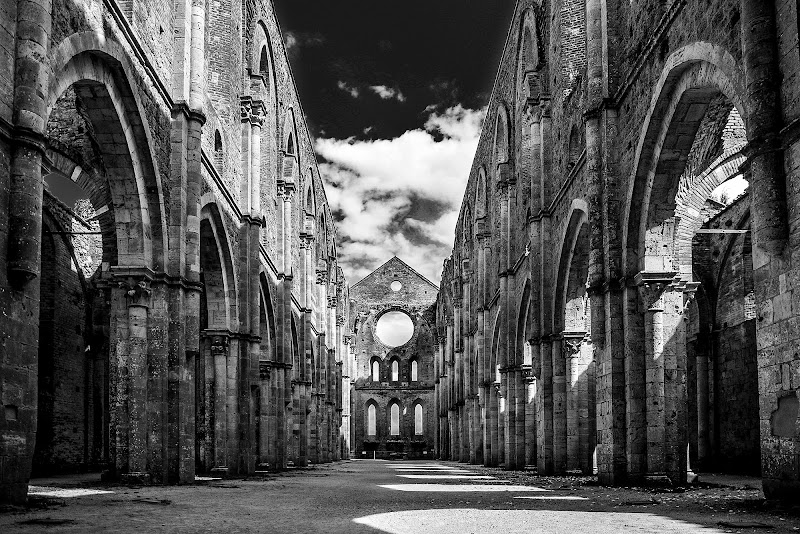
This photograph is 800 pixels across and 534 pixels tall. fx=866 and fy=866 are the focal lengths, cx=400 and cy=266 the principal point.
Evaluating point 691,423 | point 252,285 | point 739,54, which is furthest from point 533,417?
point 739,54

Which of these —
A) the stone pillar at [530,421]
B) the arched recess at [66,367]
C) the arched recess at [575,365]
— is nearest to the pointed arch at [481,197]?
the stone pillar at [530,421]

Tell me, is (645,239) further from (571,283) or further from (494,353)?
(494,353)

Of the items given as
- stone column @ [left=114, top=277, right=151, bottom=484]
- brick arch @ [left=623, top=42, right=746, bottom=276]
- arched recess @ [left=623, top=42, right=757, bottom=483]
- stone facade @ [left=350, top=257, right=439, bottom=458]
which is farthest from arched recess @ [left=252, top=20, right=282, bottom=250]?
stone facade @ [left=350, top=257, right=439, bottom=458]

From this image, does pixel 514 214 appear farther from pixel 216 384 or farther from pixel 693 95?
pixel 693 95

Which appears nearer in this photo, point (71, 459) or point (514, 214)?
point (71, 459)

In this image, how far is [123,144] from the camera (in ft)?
43.7

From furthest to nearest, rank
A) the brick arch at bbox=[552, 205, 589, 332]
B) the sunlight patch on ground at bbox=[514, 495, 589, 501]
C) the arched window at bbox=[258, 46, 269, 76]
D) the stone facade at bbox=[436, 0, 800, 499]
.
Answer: the arched window at bbox=[258, 46, 269, 76] → the brick arch at bbox=[552, 205, 589, 332] → the sunlight patch on ground at bbox=[514, 495, 589, 501] → the stone facade at bbox=[436, 0, 800, 499]

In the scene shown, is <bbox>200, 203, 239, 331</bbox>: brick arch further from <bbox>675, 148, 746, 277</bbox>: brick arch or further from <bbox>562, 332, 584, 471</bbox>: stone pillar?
<bbox>675, 148, 746, 277</bbox>: brick arch

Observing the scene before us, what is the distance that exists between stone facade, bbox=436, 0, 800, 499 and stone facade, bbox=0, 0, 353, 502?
285 inches

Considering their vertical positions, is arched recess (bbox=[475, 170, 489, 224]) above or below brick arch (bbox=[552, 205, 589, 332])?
above

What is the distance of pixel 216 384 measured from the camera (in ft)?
65.4

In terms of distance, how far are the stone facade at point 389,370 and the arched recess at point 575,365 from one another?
41.2 m

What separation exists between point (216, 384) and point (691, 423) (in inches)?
528

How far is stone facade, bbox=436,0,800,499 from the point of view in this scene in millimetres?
8695
